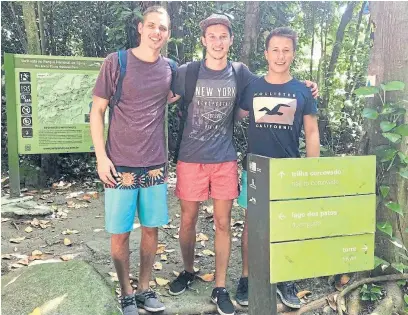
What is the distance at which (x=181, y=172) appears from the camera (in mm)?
3207

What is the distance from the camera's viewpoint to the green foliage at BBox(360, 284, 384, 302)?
3.17 m

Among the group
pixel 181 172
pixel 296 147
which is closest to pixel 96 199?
pixel 181 172

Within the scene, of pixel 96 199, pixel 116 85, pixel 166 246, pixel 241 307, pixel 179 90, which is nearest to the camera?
pixel 116 85

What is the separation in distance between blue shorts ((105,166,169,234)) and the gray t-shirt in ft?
0.99

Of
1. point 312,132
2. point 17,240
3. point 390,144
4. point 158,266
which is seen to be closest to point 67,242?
point 17,240

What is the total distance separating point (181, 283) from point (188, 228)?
530 millimetres

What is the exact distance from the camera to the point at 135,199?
3008mm

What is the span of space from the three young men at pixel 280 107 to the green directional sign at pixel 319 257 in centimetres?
86

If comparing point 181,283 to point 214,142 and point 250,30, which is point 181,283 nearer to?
point 214,142

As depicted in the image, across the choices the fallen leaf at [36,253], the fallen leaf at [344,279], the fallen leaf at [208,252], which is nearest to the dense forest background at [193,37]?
the fallen leaf at [36,253]

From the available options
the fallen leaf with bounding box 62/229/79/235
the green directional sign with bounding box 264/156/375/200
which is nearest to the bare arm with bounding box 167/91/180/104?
the green directional sign with bounding box 264/156/375/200

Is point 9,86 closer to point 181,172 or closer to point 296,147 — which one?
point 181,172

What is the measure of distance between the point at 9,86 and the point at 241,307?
4.50m

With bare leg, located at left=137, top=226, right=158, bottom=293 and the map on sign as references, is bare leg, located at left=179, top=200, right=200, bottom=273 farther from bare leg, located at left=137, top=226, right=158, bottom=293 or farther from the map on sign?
the map on sign
